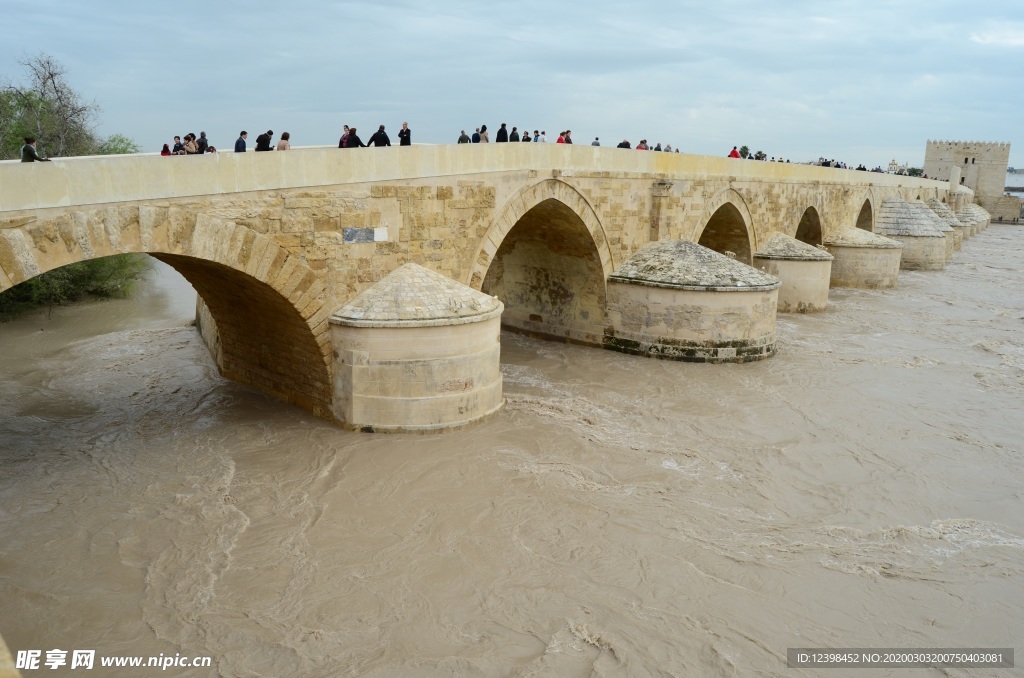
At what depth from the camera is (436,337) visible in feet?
26.7

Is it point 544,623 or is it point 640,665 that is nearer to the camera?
point 640,665

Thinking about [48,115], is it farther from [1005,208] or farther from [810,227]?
[1005,208]

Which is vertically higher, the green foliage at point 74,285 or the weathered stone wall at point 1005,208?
the weathered stone wall at point 1005,208

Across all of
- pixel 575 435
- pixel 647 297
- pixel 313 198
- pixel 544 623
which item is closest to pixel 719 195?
pixel 647 297

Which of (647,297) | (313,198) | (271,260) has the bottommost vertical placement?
(647,297)

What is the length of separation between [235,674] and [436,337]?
422cm

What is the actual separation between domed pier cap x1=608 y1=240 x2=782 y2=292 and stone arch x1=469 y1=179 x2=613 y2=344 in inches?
22.0

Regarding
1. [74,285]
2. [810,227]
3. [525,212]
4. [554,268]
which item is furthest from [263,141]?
[810,227]

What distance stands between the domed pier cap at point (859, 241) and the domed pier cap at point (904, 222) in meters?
5.56

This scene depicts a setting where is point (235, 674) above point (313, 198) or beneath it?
beneath

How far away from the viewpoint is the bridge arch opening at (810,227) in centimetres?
2111

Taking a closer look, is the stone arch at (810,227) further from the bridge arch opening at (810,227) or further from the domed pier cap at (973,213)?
the domed pier cap at (973,213)

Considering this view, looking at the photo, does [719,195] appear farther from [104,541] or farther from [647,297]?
[104,541]

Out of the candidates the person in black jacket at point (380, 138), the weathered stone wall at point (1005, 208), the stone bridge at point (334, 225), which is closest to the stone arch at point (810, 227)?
the stone bridge at point (334, 225)
